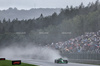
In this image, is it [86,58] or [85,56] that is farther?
[85,56]

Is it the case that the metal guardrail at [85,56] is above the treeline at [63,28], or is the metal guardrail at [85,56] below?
below

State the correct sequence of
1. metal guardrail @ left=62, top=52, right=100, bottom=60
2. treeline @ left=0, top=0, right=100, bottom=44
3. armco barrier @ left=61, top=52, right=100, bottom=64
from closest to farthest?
armco barrier @ left=61, top=52, right=100, bottom=64 < metal guardrail @ left=62, top=52, right=100, bottom=60 < treeline @ left=0, top=0, right=100, bottom=44

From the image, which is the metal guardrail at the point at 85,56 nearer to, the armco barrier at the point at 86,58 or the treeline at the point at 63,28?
the armco barrier at the point at 86,58

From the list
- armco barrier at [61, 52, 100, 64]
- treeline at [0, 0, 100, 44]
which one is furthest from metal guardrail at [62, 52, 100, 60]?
treeline at [0, 0, 100, 44]

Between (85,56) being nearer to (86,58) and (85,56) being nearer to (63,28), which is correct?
(86,58)

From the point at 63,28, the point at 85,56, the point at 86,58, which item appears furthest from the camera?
the point at 63,28

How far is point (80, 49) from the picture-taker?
2511 inches

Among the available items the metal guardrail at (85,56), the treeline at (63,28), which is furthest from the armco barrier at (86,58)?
the treeline at (63,28)

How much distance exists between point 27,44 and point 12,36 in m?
22.5

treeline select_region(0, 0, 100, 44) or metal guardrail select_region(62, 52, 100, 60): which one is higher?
treeline select_region(0, 0, 100, 44)

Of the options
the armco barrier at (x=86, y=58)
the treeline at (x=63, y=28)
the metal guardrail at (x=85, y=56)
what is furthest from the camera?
the treeline at (x=63, y=28)

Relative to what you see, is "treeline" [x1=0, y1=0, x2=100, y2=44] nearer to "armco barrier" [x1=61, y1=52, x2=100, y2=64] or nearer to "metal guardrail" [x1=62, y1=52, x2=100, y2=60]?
"metal guardrail" [x1=62, y1=52, x2=100, y2=60]

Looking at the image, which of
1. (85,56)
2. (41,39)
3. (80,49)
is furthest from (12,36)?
(85,56)

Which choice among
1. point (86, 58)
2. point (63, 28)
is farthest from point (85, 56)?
point (63, 28)
